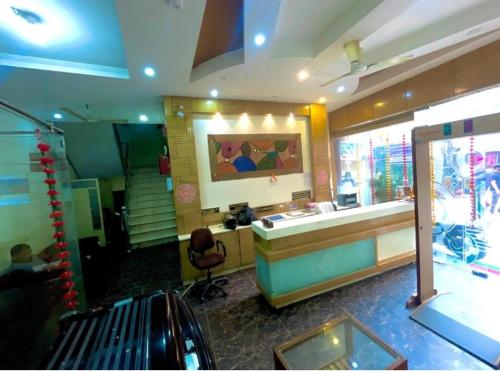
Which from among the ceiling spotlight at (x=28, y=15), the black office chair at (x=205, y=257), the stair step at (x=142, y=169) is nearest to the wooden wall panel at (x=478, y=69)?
the black office chair at (x=205, y=257)

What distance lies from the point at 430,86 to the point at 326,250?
3.06 meters

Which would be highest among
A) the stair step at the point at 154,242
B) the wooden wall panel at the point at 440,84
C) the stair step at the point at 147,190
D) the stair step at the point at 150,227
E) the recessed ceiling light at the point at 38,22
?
the recessed ceiling light at the point at 38,22

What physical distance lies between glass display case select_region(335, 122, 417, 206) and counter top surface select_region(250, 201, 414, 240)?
754 mm

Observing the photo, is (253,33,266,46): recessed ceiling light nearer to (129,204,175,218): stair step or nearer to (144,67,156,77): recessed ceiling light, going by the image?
(144,67,156,77): recessed ceiling light

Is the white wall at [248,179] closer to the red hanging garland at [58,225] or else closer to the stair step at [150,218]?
the red hanging garland at [58,225]

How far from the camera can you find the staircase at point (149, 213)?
522 centimetres

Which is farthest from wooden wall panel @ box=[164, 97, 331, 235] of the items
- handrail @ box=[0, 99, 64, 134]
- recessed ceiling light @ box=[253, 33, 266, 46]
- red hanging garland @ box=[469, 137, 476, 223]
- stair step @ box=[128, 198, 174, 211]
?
red hanging garland @ box=[469, 137, 476, 223]

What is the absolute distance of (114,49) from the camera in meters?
2.46

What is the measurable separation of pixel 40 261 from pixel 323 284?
3.26 meters

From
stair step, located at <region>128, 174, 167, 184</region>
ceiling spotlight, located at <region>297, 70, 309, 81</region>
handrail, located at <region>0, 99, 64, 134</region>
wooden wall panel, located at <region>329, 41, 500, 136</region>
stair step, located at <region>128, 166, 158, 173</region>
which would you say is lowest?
stair step, located at <region>128, 174, 167, 184</region>

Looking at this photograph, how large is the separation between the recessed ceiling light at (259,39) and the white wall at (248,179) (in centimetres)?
187

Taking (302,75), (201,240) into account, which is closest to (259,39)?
(302,75)

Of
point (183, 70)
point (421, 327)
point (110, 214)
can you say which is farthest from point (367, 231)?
point (110, 214)

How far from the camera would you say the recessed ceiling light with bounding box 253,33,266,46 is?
2098mm
